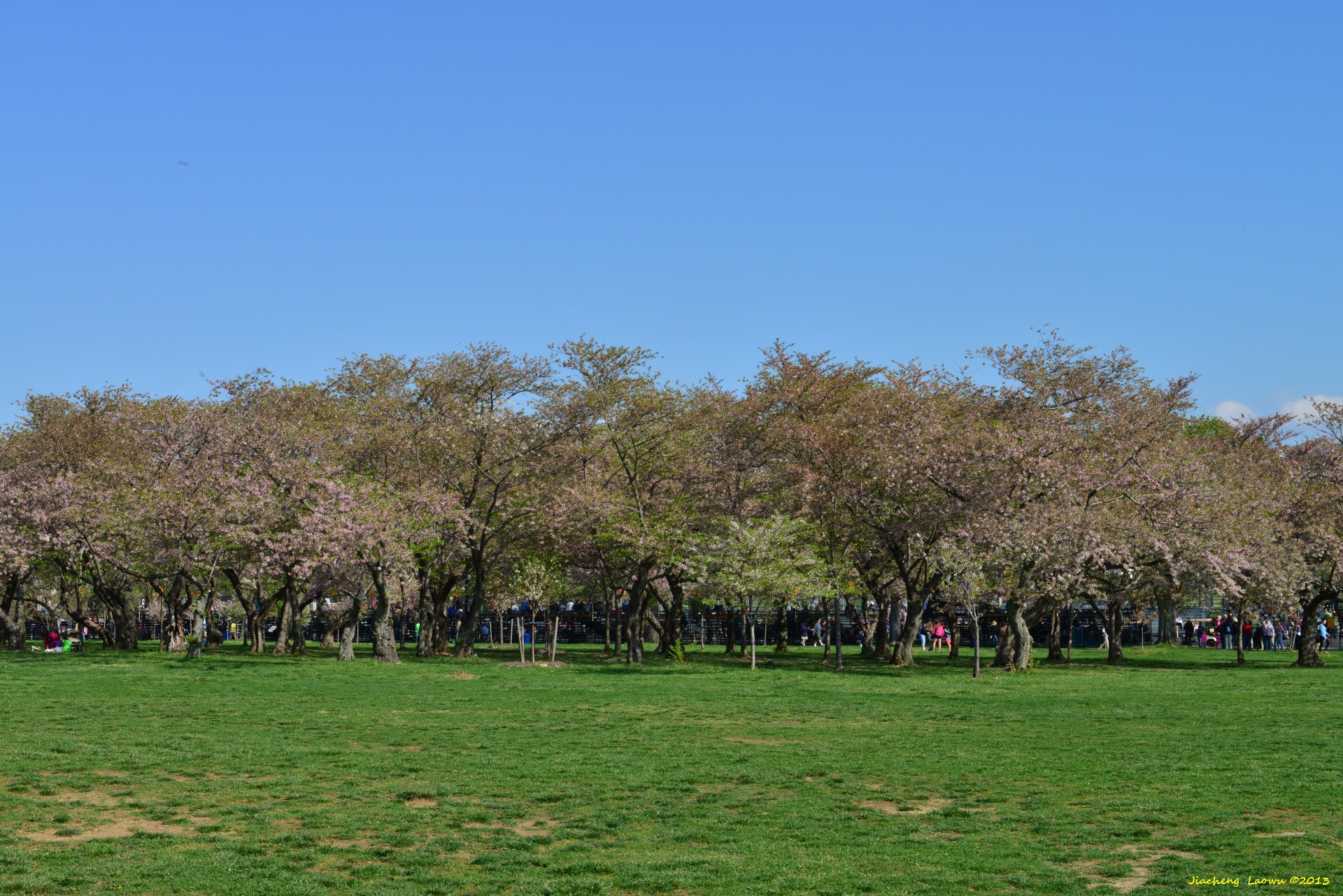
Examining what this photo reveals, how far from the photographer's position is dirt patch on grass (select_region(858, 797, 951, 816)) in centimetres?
1391

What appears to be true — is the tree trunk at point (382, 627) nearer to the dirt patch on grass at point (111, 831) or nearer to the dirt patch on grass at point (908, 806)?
the dirt patch on grass at point (111, 831)

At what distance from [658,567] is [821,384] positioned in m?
9.39

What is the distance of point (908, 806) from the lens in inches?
561

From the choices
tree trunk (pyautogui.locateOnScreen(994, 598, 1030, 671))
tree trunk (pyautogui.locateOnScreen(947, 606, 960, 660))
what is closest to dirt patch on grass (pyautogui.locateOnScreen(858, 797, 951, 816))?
tree trunk (pyautogui.locateOnScreen(994, 598, 1030, 671))

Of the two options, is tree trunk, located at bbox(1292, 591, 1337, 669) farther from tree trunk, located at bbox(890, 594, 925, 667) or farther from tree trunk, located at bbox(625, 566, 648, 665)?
tree trunk, located at bbox(625, 566, 648, 665)

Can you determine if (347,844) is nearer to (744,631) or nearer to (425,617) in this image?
(425,617)

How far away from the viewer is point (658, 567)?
46844mm

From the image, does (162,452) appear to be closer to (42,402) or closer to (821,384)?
(42,402)

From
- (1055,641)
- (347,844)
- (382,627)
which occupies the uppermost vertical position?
(382,627)

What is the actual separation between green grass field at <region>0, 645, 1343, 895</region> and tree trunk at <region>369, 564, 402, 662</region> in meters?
12.8

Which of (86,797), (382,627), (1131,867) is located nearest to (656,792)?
(1131,867)

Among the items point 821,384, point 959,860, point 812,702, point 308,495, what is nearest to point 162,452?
point 308,495

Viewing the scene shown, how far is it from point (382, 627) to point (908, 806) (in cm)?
3107

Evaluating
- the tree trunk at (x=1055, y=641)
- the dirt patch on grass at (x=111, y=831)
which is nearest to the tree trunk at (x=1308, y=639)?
the tree trunk at (x=1055, y=641)
